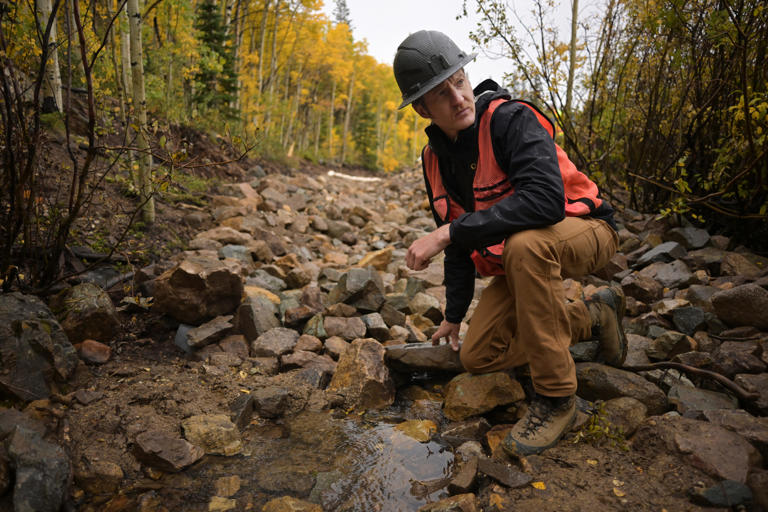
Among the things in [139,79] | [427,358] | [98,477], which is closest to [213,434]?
[98,477]

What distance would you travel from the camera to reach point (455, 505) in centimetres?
170

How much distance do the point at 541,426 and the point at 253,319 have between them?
2.18 metres

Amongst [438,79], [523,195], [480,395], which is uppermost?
[438,79]

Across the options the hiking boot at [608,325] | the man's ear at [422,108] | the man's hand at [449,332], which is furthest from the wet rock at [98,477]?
the hiking boot at [608,325]

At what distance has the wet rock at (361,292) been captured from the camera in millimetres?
3895

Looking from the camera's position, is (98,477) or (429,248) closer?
(98,477)

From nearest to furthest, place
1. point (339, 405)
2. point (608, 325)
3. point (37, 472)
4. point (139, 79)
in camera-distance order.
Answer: point (37, 472)
point (608, 325)
point (339, 405)
point (139, 79)

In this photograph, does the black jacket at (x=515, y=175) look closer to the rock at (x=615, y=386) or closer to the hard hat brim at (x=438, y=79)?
the hard hat brim at (x=438, y=79)

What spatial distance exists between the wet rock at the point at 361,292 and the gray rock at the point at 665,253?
288 centimetres

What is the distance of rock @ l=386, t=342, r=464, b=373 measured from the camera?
2.84 m

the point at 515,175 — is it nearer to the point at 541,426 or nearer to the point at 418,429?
the point at 541,426

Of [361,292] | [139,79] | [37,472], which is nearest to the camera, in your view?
[37,472]

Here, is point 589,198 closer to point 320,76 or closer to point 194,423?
point 194,423

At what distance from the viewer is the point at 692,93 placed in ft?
15.6
